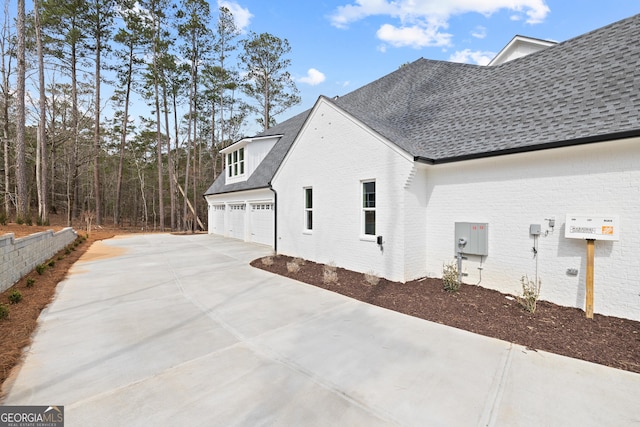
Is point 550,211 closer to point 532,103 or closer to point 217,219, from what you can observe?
point 532,103

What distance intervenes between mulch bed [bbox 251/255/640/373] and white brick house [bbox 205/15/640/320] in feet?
1.26

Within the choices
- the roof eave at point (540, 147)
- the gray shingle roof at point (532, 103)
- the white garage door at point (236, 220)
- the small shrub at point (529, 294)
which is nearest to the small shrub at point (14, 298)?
the gray shingle roof at point (532, 103)

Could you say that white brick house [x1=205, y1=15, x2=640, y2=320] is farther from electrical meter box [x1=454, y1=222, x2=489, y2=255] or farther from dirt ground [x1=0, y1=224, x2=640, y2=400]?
dirt ground [x1=0, y1=224, x2=640, y2=400]

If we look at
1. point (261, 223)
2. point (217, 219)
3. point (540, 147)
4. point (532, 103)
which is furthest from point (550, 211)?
point (217, 219)

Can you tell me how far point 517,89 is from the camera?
678 cm

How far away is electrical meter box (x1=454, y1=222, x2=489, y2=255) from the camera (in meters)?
6.06

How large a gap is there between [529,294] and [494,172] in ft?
8.43

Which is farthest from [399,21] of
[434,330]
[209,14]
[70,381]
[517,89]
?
[209,14]

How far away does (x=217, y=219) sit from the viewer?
20.6 metres

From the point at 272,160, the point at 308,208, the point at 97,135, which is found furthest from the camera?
the point at 97,135

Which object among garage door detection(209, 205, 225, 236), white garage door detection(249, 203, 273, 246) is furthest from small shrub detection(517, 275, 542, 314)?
garage door detection(209, 205, 225, 236)

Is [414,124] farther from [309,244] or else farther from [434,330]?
[434,330]

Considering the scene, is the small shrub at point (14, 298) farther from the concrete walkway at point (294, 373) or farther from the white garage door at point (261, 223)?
the white garage door at point (261, 223)

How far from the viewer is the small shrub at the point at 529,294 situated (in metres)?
4.88
